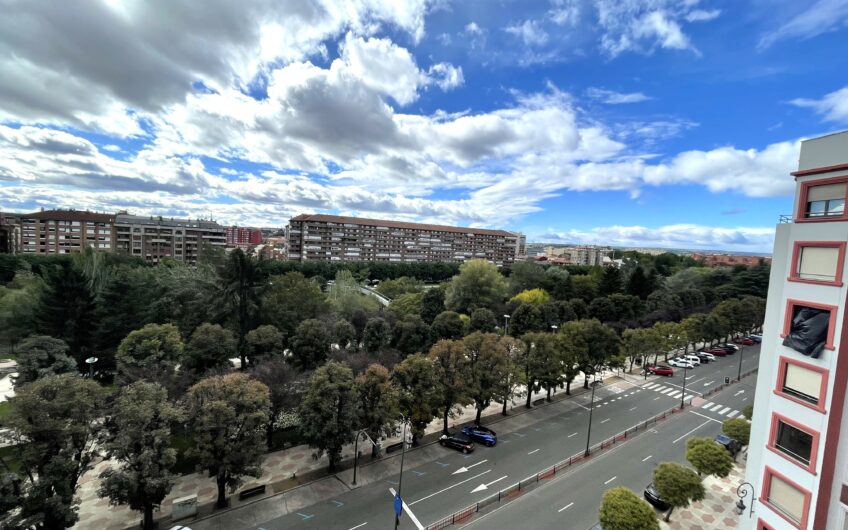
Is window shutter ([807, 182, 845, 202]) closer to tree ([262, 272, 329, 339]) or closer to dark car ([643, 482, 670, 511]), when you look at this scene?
dark car ([643, 482, 670, 511])

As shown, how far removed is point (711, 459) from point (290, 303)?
41689 mm

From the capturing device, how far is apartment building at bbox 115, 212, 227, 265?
3959 inches

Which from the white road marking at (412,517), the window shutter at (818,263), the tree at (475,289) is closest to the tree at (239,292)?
the white road marking at (412,517)

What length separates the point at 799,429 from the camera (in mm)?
12836

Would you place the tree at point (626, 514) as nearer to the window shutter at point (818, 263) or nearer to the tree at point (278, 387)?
the window shutter at point (818, 263)

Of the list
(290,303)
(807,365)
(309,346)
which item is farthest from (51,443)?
(807,365)

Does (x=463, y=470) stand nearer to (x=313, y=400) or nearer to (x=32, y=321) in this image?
(x=313, y=400)

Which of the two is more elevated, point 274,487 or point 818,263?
point 818,263

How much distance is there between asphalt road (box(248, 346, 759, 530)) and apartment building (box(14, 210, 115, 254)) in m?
105

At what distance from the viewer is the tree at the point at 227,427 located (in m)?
19.1

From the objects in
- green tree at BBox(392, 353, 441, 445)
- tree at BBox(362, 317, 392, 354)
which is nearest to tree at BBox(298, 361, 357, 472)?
green tree at BBox(392, 353, 441, 445)

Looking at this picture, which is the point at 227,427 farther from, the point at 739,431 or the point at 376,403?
the point at 739,431

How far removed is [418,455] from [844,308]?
23698 millimetres

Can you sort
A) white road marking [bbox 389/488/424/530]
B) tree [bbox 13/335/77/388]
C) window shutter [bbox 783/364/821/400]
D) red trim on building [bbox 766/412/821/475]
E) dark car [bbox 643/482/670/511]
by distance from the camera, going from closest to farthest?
red trim on building [bbox 766/412/821/475]
window shutter [bbox 783/364/821/400]
white road marking [bbox 389/488/424/530]
dark car [bbox 643/482/670/511]
tree [bbox 13/335/77/388]
